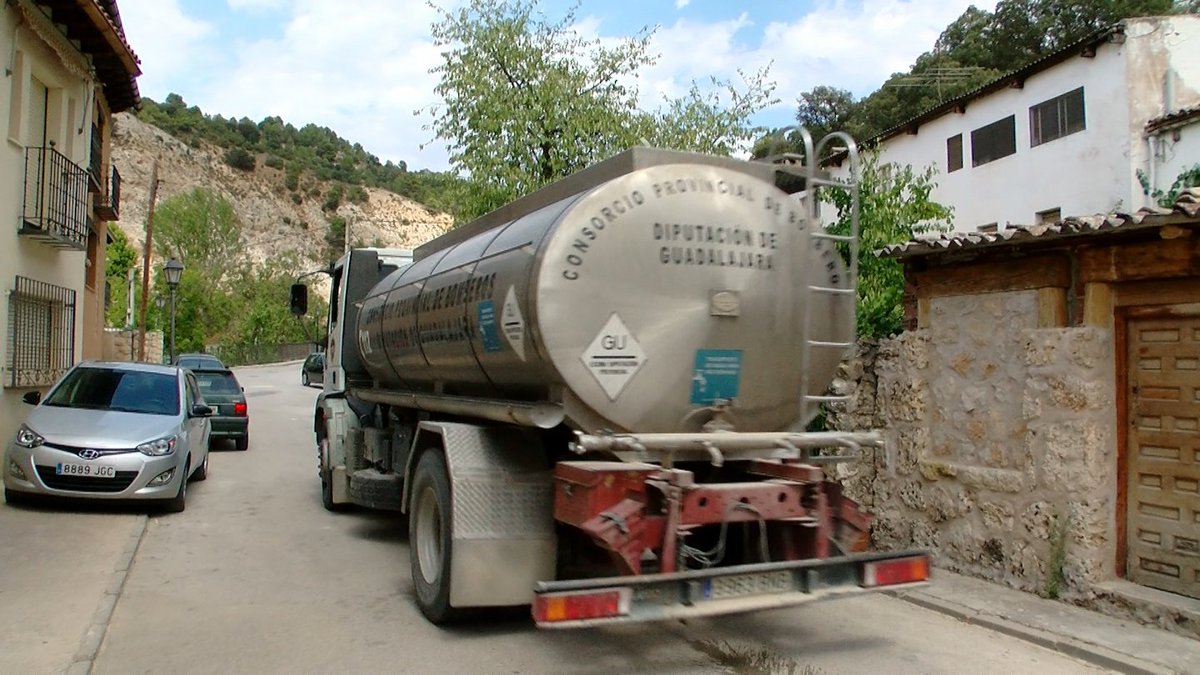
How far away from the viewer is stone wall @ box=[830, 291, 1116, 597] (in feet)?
20.3

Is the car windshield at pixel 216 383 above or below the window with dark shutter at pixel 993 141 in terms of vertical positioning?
below

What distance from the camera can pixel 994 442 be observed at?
6852mm

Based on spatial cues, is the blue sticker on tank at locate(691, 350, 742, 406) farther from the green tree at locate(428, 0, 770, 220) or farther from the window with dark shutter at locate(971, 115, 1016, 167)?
the window with dark shutter at locate(971, 115, 1016, 167)

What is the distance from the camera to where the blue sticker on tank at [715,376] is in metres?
4.93

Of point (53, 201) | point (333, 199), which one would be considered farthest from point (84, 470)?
point (333, 199)

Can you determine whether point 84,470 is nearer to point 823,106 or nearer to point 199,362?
point 199,362

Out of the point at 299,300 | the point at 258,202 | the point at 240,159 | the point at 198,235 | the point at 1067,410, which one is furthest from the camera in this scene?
the point at 240,159

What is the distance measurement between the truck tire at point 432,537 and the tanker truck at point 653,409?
29mm

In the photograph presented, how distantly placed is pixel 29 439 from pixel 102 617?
3.93 metres

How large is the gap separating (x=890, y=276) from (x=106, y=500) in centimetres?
846

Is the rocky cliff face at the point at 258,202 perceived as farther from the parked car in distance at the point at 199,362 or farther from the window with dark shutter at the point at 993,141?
the window with dark shutter at the point at 993,141

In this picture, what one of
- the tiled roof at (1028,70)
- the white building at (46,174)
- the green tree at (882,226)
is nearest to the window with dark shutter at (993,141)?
the tiled roof at (1028,70)

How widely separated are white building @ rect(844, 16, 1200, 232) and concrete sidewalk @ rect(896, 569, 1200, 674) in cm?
1282

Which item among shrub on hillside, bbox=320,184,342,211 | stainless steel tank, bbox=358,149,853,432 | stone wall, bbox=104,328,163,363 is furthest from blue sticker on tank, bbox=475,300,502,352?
shrub on hillside, bbox=320,184,342,211
